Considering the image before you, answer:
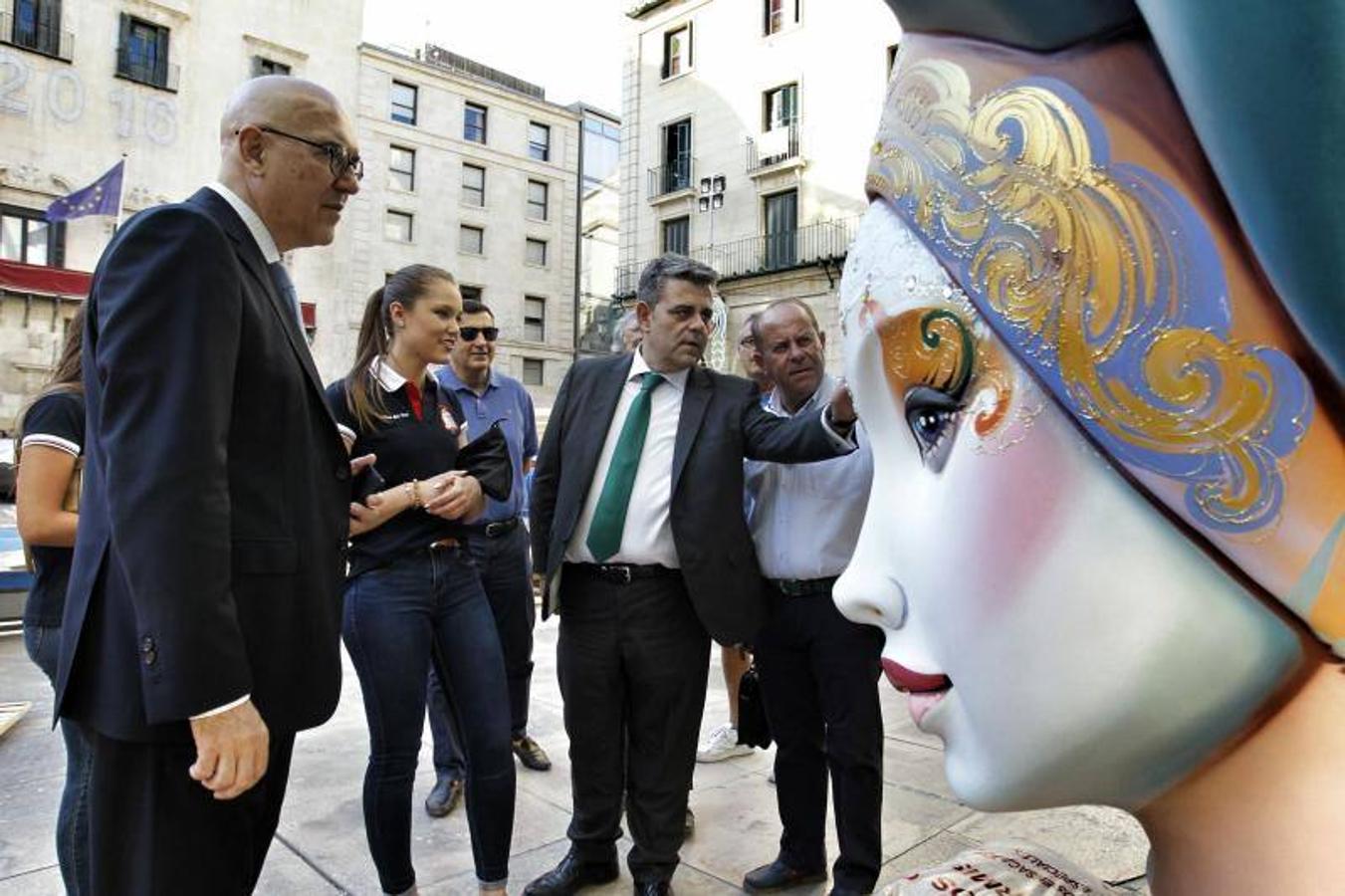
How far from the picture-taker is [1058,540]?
725mm

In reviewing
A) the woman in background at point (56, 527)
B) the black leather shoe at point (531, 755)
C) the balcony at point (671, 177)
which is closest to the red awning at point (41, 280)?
the balcony at point (671, 177)

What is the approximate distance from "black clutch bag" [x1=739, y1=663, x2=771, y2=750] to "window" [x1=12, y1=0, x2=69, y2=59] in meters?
24.8

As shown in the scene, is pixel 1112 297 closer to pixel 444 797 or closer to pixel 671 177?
pixel 444 797

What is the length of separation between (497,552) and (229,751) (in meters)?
2.53

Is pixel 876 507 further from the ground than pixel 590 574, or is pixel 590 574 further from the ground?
pixel 876 507

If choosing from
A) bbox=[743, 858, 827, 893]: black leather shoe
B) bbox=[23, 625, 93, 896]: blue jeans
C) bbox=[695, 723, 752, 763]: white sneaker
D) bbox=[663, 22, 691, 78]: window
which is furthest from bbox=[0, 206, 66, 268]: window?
bbox=[743, 858, 827, 893]: black leather shoe

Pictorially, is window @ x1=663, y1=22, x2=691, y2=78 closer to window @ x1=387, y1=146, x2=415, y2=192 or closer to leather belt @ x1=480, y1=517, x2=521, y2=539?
window @ x1=387, y1=146, x2=415, y2=192

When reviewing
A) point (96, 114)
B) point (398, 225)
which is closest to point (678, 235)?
point (398, 225)

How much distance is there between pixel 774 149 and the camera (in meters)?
20.2

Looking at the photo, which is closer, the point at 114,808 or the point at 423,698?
the point at 114,808

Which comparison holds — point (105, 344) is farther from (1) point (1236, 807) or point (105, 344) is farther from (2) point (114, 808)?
(1) point (1236, 807)

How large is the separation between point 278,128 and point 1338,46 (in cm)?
149

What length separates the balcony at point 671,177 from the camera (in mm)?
21942

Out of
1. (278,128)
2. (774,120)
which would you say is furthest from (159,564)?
(774,120)
